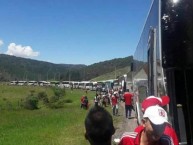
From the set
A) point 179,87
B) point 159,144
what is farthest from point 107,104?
point 159,144

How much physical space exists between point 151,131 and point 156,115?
5.5 inches

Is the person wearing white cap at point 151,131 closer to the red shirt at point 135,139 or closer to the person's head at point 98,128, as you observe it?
the red shirt at point 135,139

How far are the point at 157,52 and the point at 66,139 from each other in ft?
40.8

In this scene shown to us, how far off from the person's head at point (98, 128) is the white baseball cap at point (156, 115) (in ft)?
1.70

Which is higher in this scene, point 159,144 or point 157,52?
point 157,52

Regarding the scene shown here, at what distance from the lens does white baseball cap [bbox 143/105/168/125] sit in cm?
390

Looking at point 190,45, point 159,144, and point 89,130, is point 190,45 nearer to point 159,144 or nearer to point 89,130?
point 159,144

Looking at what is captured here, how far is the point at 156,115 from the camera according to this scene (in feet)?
12.9

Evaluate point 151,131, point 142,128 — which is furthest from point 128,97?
point 151,131

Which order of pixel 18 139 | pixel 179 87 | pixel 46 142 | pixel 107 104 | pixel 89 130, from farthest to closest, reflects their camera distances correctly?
1. pixel 107 104
2. pixel 18 139
3. pixel 46 142
4. pixel 179 87
5. pixel 89 130

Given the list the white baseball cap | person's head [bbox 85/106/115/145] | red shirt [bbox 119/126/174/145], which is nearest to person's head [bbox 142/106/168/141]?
the white baseball cap

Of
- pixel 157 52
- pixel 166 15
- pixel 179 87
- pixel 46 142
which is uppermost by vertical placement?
pixel 166 15

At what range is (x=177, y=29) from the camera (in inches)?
276

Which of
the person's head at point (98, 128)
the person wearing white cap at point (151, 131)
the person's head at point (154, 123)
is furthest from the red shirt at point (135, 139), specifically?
the person's head at point (98, 128)
